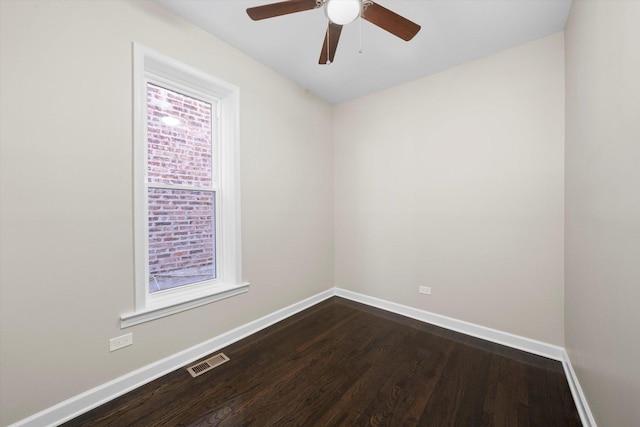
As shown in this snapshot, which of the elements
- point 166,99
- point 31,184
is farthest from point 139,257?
point 166,99

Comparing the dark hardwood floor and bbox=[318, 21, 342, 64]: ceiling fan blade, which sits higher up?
bbox=[318, 21, 342, 64]: ceiling fan blade

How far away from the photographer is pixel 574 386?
1.73 meters

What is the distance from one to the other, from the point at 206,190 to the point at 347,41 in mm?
1922

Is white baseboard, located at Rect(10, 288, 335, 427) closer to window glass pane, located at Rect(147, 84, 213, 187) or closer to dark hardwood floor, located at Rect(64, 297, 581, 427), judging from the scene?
dark hardwood floor, located at Rect(64, 297, 581, 427)

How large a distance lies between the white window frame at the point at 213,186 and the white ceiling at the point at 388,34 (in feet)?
1.53

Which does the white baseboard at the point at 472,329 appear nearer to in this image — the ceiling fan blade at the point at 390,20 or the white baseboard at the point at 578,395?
the white baseboard at the point at 578,395

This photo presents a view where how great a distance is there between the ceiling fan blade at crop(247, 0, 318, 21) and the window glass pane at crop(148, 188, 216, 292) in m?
1.52

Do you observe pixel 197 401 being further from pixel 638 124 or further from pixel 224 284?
pixel 638 124

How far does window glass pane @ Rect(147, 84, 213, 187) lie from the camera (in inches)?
81.7

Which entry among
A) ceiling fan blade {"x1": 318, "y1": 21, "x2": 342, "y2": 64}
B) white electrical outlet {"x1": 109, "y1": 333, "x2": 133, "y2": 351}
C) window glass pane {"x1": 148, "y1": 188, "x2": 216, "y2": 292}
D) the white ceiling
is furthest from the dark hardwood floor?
the white ceiling

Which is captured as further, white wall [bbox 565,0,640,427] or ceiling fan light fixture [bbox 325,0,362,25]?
ceiling fan light fixture [bbox 325,0,362,25]

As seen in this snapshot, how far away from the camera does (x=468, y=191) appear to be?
257 centimetres

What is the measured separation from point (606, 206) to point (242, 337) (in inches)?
111

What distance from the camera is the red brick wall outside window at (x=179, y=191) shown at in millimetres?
2076
